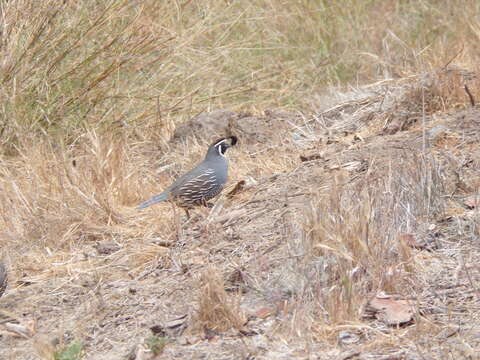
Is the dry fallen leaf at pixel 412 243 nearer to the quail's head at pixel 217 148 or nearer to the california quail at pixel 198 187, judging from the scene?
the california quail at pixel 198 187

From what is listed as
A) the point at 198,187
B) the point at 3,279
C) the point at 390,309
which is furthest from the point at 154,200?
the point at 390,309

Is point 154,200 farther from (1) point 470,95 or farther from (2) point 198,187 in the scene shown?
(1) point 470,95

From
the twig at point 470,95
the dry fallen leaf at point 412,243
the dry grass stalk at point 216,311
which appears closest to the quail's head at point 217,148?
the twig at point 470,95

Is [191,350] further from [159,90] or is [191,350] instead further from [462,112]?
[159,90]

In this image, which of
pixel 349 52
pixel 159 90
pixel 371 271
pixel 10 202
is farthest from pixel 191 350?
pixel 349 52

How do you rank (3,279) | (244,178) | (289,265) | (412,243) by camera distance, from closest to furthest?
1. (289,265)
2. (412,243)
3. (3,279)
4. (244,178)

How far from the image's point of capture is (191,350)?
3.78m

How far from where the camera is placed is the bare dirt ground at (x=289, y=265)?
3748mm

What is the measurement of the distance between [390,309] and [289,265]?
0.57 meters

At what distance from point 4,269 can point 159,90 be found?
145 inches

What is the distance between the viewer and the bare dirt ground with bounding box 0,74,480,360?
3.75 meters

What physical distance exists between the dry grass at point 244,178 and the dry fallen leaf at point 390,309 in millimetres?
42

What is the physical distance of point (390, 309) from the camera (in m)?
3.77

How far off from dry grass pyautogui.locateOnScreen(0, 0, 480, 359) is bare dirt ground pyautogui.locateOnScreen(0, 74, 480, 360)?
0.04ft
